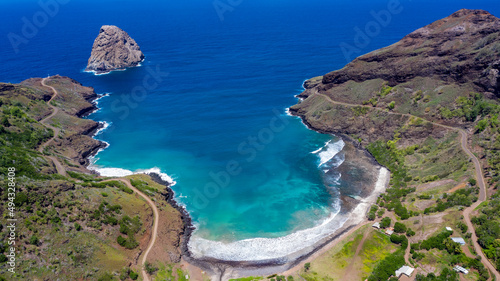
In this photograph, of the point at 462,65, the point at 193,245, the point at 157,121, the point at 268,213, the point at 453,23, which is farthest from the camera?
the point at 157,121

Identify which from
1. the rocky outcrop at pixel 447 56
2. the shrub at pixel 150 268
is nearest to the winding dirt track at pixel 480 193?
the rocky outcrop at pixel 447 56

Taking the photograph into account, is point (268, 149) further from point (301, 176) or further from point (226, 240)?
point (226, 240)

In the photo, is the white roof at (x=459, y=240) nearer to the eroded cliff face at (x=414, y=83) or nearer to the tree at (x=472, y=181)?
the tree at (x=472, y=181)

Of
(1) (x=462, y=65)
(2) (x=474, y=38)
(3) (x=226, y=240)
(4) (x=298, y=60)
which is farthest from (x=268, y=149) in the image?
(4) (x=298, y=60)

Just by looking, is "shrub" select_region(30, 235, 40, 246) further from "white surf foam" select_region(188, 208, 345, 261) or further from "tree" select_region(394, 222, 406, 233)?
"tree" select_region(394, 222, 406, 233)

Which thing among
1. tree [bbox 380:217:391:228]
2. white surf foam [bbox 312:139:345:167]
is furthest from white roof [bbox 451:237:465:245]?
white surf foam [bbox 312:139:345:167]

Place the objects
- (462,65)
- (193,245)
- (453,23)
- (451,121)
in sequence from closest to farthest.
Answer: (193,245), (451,121), (462,65), (453,23)

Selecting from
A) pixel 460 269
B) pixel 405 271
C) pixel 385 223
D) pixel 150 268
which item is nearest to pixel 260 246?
pixel 150 268
